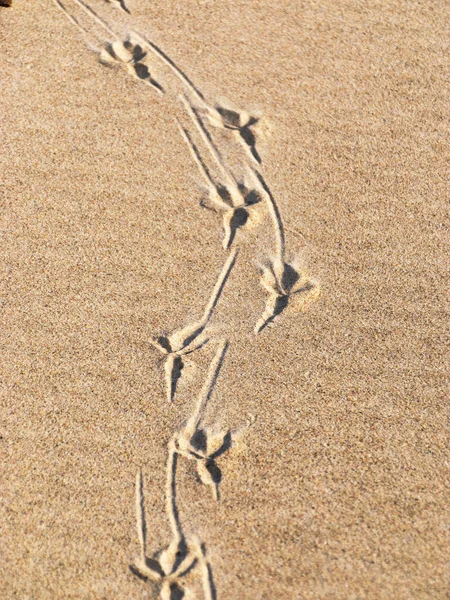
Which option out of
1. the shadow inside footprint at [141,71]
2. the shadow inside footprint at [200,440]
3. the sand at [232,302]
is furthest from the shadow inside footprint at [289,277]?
the shadow inside footprint at [141,71]

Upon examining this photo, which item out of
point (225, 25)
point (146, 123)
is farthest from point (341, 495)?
point (225, 25)

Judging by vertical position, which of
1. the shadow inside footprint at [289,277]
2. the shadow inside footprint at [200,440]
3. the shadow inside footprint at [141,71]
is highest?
the shadow inside footprint at [141,71]

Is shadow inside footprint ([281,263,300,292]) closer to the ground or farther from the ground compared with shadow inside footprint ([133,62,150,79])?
closer to the ground

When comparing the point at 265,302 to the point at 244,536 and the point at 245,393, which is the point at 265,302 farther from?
the point at 244,536

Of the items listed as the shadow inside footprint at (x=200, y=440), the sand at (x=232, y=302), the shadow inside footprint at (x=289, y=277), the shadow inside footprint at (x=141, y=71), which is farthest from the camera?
the shadow inside footprint at (x=141, y=71)

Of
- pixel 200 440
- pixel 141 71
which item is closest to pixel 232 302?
pixel 200 440

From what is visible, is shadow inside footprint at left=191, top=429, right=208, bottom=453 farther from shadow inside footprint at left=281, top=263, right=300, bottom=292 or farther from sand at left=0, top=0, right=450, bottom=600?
shadow inside footprint at left=281, top=263, right=300, bottom=292

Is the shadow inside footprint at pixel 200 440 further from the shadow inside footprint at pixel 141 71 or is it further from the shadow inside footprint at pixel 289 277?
the shadow inside footprint at pixel 141 71

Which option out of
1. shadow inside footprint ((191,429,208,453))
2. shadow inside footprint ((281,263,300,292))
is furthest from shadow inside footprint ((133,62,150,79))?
shadow inside footprint ((191,429,208,453))
